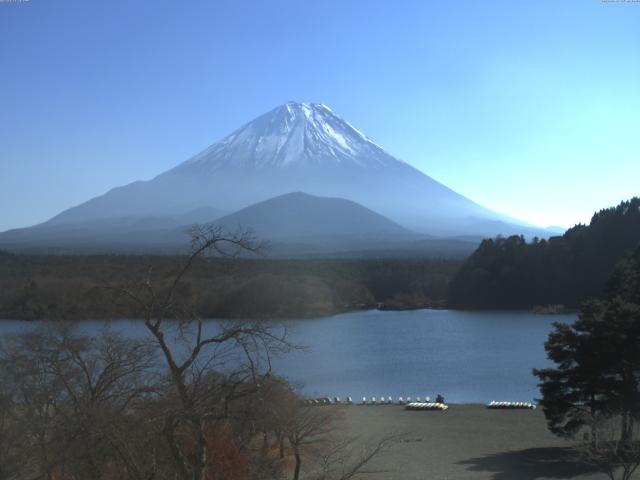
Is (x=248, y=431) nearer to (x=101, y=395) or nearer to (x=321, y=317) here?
(x=101, y=395)

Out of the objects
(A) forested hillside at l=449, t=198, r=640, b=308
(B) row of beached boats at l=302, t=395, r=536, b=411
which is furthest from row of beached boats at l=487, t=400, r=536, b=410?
(A) forested hillside at l=449, t=198, r=640, b=308

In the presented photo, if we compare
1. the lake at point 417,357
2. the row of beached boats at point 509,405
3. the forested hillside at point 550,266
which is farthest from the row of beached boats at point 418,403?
the forested hillside at point 550,266

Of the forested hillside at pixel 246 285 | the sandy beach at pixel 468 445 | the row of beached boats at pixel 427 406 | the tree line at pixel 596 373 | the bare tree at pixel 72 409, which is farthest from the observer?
the forested hillside at pixel 246 285

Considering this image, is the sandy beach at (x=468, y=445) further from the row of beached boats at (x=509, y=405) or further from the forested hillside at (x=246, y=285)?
the forested hillside at (x=246, y=285)

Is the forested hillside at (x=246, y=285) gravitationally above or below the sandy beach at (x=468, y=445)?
above

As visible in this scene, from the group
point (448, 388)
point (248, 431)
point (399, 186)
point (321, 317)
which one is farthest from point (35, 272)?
point (399, 186)

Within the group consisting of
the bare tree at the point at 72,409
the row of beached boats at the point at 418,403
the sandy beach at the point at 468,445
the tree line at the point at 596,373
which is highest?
the bare tree at the point at 72,409
